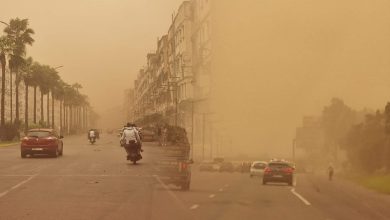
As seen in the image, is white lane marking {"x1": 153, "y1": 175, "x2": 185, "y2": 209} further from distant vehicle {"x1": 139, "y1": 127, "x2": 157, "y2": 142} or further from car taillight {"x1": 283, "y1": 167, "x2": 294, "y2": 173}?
distant vehicle {"x1": 139, "y1": 127, "x2": 157, "y2": 142}

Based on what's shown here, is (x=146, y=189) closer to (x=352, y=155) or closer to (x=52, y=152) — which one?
(x=52, y=152)

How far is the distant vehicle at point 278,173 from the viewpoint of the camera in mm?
44844

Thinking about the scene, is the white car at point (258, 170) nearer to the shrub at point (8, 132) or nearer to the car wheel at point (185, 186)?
the car wheel at point (185, 186)

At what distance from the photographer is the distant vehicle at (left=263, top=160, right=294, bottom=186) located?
1766 inches

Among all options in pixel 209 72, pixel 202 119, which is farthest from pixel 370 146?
pixel 202 119

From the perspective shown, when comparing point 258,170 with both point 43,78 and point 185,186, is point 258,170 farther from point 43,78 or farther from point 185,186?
point 43,78

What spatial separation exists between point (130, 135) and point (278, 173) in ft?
32.4

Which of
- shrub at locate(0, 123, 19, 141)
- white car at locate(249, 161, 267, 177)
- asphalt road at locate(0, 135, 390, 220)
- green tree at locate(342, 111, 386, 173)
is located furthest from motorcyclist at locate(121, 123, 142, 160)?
shrub at locate(0, 123, 19, 141)

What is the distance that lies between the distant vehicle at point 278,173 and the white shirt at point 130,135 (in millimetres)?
8714

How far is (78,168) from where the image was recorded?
125 feet

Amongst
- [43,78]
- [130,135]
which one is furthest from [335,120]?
[130,135]

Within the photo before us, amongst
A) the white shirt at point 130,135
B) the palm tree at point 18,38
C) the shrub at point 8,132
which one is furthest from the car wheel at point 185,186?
the palm tree at point 18,38

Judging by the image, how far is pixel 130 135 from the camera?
40594mm

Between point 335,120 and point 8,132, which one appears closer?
point 8,132
